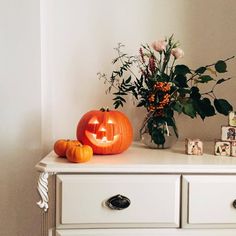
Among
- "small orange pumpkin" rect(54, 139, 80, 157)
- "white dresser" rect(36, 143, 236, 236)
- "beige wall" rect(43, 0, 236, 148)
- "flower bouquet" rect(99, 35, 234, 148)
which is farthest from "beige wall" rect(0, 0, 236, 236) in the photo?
"white dresser" rect(36, 143, 236, 236)

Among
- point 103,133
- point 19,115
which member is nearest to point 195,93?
point 103,133

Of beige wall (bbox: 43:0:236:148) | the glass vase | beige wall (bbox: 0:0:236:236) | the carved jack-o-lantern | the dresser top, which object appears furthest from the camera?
beige wall (bbox: 43:0:236:148)

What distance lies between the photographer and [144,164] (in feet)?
3.98

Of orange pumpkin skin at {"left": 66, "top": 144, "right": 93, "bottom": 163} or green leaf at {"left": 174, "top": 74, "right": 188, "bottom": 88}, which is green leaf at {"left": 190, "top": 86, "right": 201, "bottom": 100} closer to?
green leaf at {"left": 174, "top": 74, "right": 188, "bottom": 88}

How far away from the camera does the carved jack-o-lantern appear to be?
1.34 meters

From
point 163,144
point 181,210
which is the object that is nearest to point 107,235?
point 181,210

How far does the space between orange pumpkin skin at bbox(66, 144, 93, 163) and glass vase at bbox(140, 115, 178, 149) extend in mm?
337

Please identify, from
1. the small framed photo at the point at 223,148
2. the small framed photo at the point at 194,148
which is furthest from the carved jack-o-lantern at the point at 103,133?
the small framed photo at the point at 223,148

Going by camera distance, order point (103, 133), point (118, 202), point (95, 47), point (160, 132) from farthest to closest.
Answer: point (95, 47)
point (160, 132)
point (103, 133)
point (118, 202)

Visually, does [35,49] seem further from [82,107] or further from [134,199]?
[134,199]

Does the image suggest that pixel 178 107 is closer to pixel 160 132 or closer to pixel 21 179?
pixel 160 132

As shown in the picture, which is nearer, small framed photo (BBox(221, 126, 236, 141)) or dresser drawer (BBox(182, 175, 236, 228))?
dresser drawer (BBox(182, 175, 236, 228))

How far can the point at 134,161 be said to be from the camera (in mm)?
1264

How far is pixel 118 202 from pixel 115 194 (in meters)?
0.03
